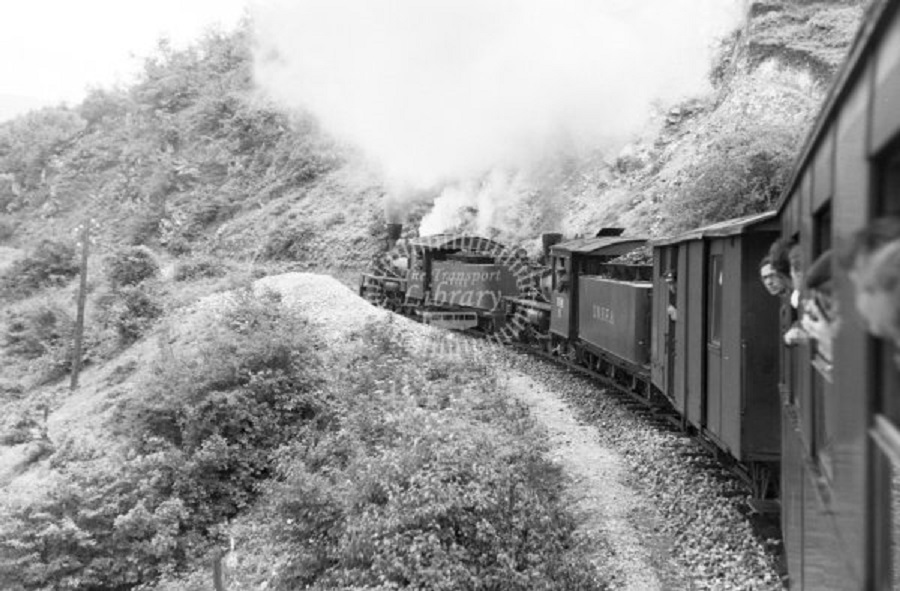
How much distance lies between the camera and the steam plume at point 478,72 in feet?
89.8

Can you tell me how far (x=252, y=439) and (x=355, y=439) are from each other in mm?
2823

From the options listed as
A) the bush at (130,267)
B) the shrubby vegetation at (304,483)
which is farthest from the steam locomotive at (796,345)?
the bush at (130,267)

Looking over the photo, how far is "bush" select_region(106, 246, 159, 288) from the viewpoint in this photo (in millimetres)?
30484

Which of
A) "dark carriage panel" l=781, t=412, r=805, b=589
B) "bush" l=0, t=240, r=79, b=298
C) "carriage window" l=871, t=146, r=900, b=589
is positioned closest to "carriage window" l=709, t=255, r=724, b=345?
"dark carriage panel" l=781, t=412, r=805, b=589

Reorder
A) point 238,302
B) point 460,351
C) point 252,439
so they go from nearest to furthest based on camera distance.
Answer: point 252,439 < point 460,351 < point 238,302

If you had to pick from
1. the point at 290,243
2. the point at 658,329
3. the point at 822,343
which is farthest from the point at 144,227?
the point at 822,343

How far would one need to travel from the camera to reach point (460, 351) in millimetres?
16688

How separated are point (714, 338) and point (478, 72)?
32.5 m

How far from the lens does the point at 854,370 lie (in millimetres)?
2484

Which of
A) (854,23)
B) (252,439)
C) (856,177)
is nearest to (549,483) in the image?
(252,439)

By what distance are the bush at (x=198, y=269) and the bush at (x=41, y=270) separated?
27.2 feet

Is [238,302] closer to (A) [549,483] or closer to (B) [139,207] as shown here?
(A) [549,483]

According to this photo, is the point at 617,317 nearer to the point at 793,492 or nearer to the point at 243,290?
the point at 793,492

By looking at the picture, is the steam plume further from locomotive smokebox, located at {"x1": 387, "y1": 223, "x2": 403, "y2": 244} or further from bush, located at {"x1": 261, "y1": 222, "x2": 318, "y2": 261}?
bush, located at {"x1": 261, "y1": 222, "x2": 318, "y2": 261}
